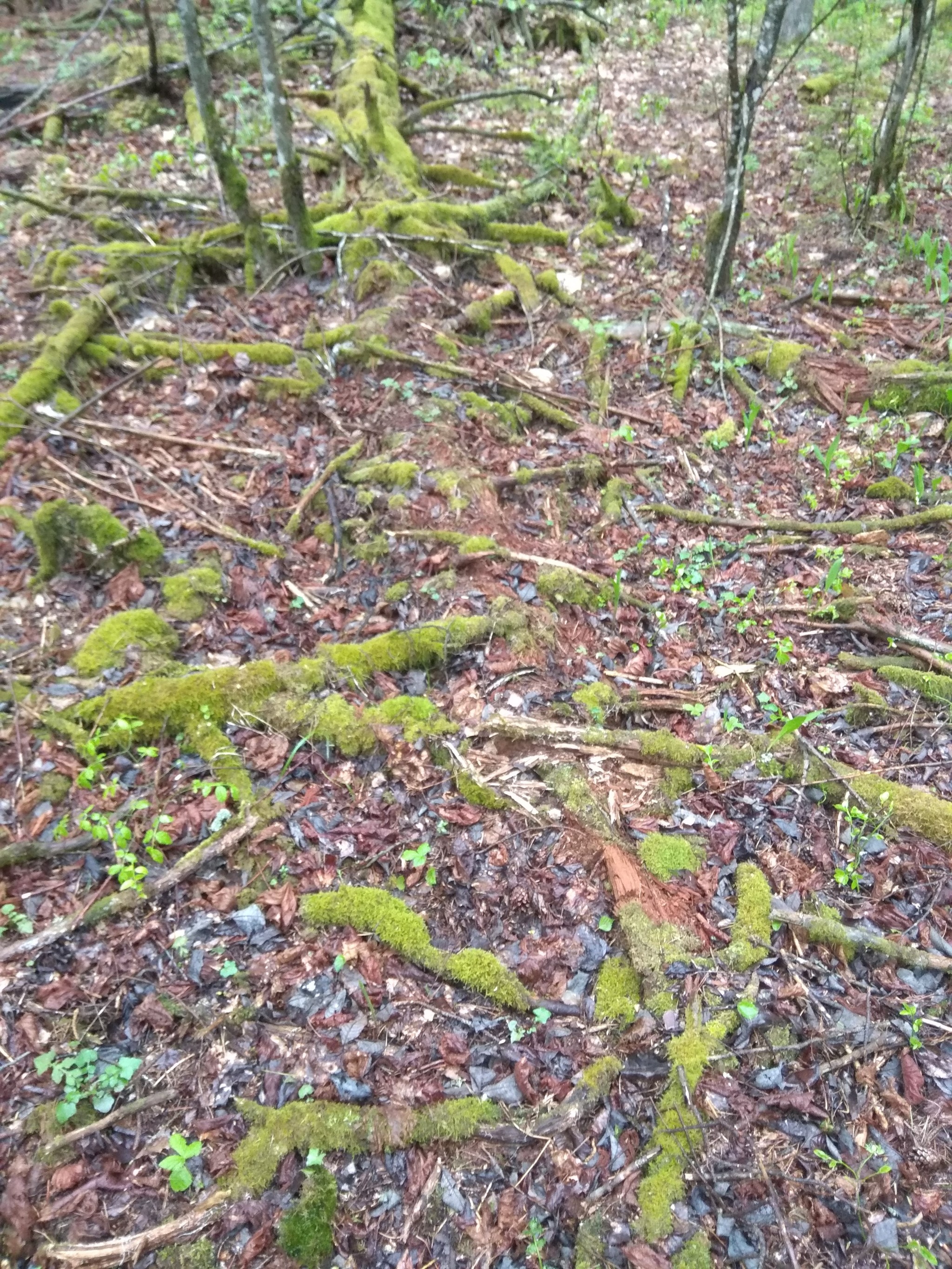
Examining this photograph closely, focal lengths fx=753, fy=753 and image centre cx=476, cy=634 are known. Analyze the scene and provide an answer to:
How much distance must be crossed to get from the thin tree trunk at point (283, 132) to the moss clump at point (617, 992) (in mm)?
7117

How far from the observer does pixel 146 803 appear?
384 cm

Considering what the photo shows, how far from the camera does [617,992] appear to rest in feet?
10.9

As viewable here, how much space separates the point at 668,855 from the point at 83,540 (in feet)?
13.5

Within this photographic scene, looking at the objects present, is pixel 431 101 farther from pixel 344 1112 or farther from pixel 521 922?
pixel 344 1112

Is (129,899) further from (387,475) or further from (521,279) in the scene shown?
(521,279)

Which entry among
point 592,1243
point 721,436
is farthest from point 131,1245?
point 721,436

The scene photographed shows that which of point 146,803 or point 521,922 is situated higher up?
point 146,803

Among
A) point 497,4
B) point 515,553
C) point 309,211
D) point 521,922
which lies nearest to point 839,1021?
point 521,922

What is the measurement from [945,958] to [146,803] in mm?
3834

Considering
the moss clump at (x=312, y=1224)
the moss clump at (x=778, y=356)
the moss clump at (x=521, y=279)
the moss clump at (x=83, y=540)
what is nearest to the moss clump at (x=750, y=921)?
the moss clump at (x=312, y=1224)

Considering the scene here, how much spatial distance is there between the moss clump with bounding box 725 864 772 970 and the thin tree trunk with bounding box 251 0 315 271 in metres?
7.01

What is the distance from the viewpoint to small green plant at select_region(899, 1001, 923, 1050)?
3096 millimetres

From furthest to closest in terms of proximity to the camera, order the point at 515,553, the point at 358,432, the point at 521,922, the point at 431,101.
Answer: the point at 431,101 → the point at 358,432 → the point at 515,553 → the point at 521,922

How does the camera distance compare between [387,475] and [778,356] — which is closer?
[387,475]
